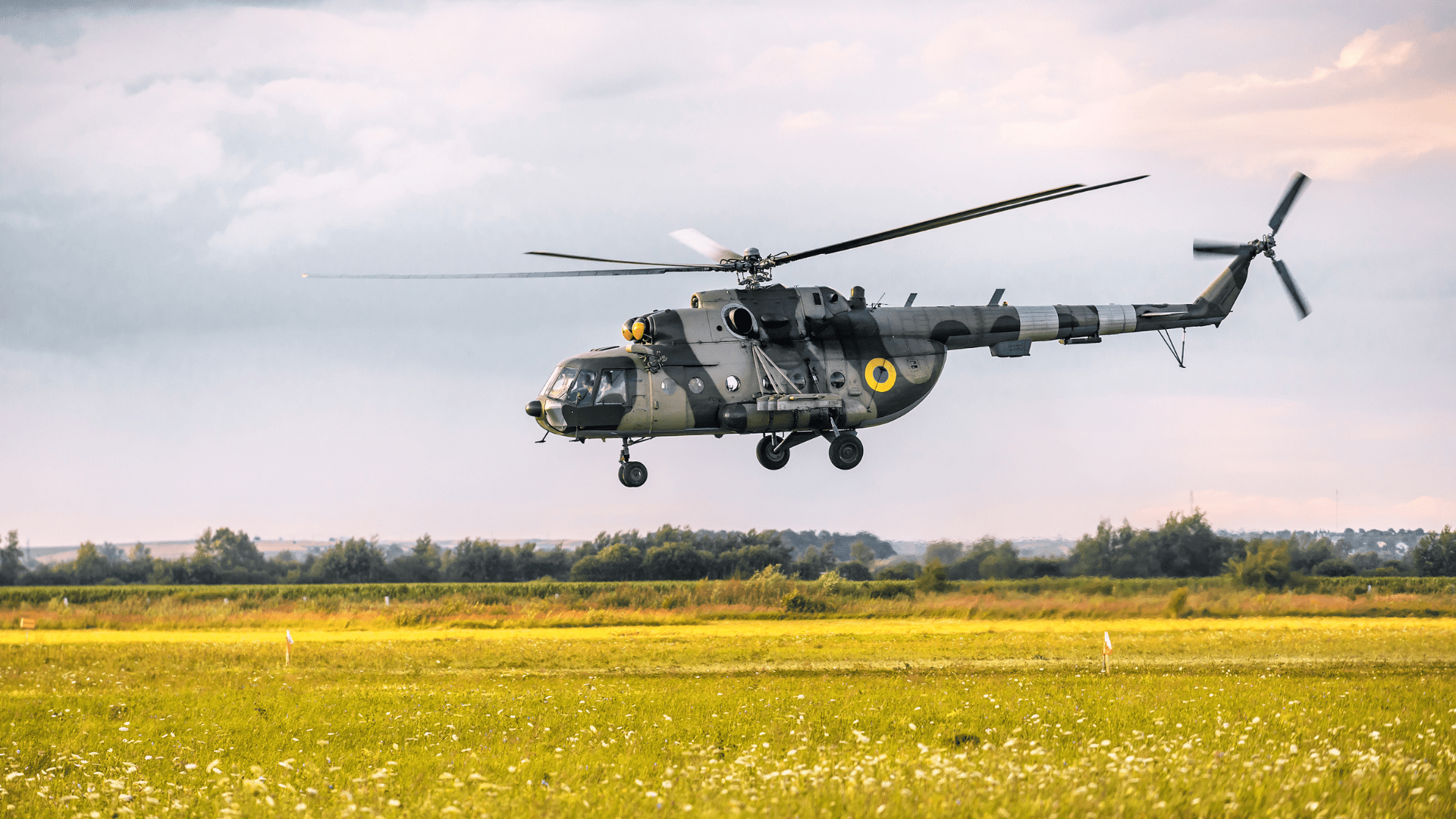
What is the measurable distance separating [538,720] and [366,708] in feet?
15.2

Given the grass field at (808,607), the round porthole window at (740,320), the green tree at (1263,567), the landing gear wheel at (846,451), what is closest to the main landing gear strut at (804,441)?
the landing gear wheel at (846,451)

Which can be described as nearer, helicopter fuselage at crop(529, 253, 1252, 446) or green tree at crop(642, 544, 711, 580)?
helicopter fuselage at crop(529, 253, 1252, 446)

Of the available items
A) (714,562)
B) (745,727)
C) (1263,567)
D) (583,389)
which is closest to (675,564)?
(714,562)

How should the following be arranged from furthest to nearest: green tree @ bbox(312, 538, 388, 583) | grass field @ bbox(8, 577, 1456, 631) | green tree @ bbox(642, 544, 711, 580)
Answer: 1. green tree @ bbox(312, 538, 388, 583)
2. green tree @ bbox(642, 544, 711, 580)
3. grass field @ bbox(8, 577, 1456, 631)

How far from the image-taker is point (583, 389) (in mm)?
25797

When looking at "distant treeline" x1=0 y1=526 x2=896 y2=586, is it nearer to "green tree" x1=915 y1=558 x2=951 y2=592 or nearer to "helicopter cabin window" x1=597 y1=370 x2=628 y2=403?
"green tree" x1=915 y1=558 x2=951 y2=592

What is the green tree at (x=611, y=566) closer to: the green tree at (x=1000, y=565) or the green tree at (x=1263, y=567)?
the green tree at (x=1000, y=565)

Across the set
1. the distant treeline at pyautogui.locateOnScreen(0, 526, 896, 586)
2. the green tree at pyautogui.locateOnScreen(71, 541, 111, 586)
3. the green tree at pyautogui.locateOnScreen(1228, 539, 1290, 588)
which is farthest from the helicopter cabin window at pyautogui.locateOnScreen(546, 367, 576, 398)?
the green tree at pyautogui.locateOnScreen(71, 541, 111, 586)

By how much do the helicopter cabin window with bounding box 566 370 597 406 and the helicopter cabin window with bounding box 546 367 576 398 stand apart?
12 centimetres

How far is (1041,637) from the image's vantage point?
148 feet

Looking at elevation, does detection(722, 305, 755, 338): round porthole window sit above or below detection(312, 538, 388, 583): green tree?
above

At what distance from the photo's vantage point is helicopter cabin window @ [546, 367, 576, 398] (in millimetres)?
25766

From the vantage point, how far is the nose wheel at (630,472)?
A: 84.9ft

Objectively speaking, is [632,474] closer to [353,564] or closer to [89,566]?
[353,564]
